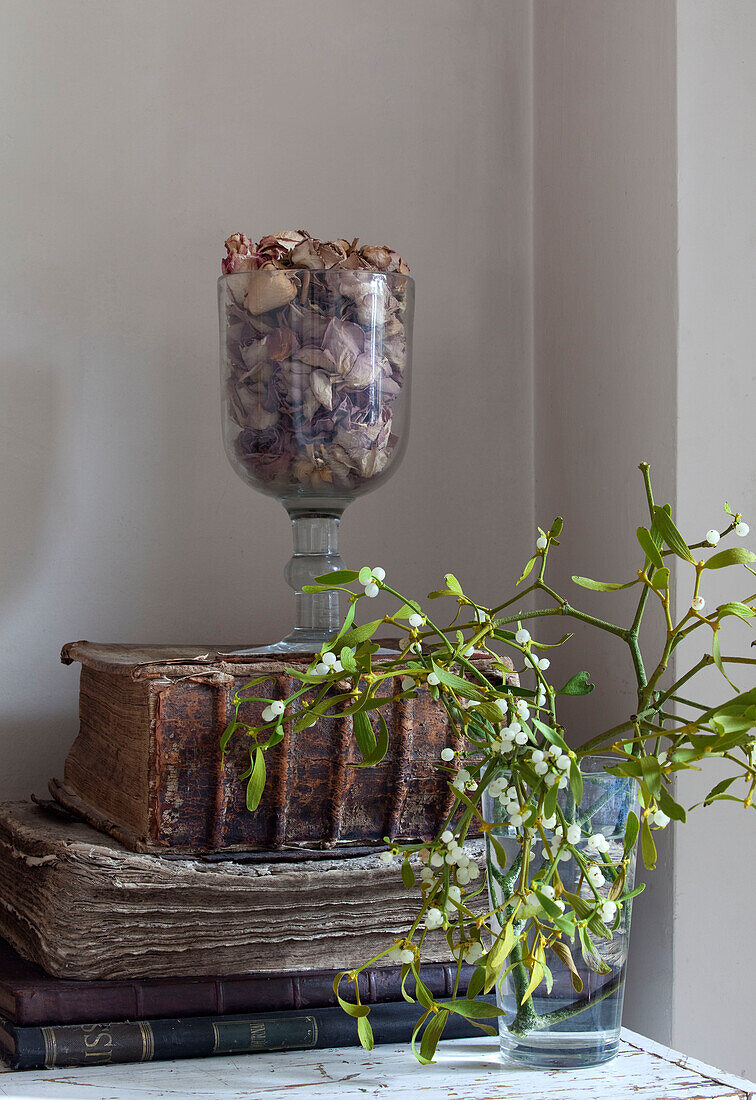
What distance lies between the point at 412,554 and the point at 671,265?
1.17 ft

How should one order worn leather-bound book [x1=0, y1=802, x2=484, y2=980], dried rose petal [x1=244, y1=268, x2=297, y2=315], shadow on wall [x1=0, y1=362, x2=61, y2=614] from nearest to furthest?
worn leather-bound book [x1=0, y1=802, x2=484, y2=980] < dried rose petal [x1=244, y1=268, x2=297, y2=315] < shadow on wall [x1=0, y1=362, x2=61, y2=614]

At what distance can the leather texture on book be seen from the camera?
0.62 metres

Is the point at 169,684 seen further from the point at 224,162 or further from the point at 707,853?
the point at 224,162

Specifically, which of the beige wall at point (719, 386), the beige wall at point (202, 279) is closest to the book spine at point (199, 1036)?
the beige wall at point (719, 386)

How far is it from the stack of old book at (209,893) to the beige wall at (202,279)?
246 millimetres

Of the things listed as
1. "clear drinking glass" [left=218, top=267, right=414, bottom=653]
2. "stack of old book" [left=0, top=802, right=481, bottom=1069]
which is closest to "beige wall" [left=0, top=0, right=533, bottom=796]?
"clear drinking glass" [left=218, top=267, right=414, bottom=653]

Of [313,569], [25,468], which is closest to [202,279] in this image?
[25,468]

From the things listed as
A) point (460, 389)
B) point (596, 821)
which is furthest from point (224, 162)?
point (596, 821)

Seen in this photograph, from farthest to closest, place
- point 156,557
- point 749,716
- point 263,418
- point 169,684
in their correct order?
point 156,557, point 263,418, point 169,684, point 749,716

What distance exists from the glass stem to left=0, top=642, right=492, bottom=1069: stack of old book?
0.36 feet

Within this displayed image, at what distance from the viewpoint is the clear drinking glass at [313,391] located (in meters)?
0.76

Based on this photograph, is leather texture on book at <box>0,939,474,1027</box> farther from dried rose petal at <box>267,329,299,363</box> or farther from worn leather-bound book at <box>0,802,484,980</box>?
dried rose petal at <box>267,329,299,363</box>

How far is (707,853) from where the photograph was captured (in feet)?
2.64

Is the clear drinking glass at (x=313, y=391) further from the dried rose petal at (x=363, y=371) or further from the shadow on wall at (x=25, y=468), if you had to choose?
the shadow on wall at (x=25, y=468)
